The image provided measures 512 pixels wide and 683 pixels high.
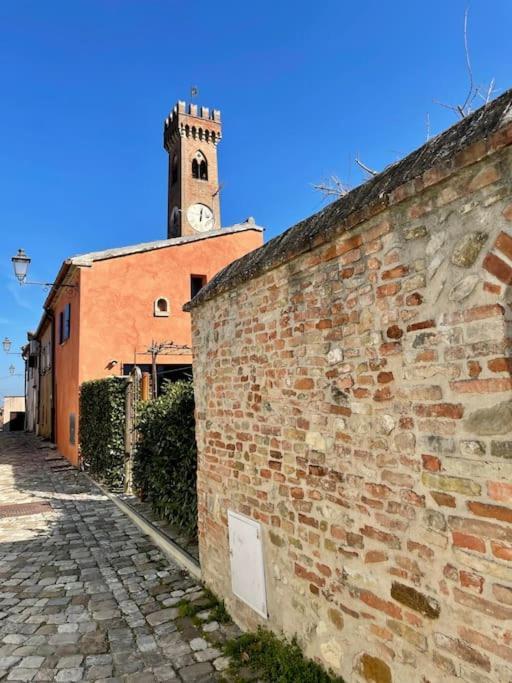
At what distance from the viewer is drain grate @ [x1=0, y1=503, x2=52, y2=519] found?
7684 millimetres

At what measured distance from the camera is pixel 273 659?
3.03 metres

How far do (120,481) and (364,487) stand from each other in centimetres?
802

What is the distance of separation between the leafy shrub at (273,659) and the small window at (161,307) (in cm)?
1012

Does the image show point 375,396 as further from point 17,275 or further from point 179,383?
point 17,275

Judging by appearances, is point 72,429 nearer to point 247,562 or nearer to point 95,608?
point 95,608

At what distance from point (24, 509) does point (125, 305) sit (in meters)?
5.90

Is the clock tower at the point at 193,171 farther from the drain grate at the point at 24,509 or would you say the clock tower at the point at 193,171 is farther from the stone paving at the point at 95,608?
the stone paving at the point at 95,608

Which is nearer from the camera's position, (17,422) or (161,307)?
(161,307)

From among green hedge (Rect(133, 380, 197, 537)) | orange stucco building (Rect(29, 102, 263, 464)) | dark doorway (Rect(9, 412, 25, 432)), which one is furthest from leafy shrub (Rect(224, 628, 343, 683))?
dark doorway (Rect(9, 412, 25, 432))

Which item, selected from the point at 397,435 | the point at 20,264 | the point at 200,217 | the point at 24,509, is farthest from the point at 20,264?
the point at 200,217

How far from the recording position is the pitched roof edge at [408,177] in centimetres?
175

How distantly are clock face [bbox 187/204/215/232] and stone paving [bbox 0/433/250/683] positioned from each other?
88.6ft

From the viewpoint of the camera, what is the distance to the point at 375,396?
2287 millimetres

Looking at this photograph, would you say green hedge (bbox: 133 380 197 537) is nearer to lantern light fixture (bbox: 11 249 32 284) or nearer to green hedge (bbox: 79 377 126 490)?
green hedge (bbox: 79 377 126 490)
